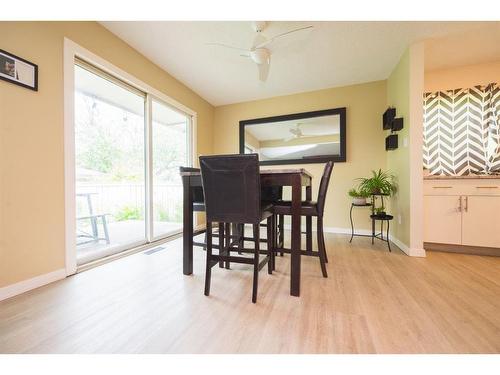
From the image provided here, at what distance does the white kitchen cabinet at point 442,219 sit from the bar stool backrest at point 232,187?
2.32m

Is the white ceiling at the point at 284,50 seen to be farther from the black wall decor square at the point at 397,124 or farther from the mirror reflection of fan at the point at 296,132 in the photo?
the black wall decor square at the point at 397,124

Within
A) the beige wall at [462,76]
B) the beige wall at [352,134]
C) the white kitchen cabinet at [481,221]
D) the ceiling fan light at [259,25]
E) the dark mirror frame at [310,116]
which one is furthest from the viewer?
the dark mirror frame at [310,116]

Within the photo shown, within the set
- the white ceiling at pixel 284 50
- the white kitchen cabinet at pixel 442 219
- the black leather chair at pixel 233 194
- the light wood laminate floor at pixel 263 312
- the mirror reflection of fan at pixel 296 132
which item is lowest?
the light wood laminate floor at pixel 263 312

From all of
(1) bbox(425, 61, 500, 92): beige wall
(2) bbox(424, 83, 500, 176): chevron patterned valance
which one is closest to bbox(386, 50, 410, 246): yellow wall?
(2) bbox(424, 83, 500, 176): chevron patterned valance

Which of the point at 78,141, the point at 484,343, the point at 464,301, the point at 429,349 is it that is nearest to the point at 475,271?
the point at 464,301

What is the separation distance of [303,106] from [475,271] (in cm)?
307

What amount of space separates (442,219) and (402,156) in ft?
2.79

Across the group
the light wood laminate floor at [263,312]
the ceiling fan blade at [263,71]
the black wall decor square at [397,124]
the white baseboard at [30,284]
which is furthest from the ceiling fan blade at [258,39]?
the white baseboard at [30,284]

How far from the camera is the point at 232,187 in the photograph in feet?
4.87

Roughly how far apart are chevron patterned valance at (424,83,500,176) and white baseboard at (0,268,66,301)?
4.18 m

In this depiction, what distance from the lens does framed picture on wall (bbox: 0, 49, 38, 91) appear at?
1458mm

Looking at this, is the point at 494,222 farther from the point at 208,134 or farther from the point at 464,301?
the point at 208,134

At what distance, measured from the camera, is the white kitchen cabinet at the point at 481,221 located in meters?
2.31

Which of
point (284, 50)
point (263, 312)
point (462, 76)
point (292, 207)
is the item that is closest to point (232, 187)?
point (292, 207)
